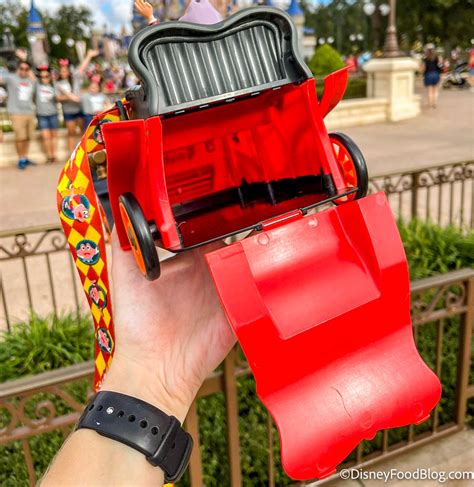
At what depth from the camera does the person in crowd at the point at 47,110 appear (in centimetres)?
851

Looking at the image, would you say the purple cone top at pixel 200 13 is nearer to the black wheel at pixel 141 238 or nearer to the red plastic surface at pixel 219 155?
the red plastic surface at pixel 219 155

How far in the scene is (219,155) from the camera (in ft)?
4.67

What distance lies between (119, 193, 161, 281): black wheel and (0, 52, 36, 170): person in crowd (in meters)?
8.16

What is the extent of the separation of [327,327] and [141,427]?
402 mm

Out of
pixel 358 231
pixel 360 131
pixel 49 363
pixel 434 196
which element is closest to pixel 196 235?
pixel 358 231

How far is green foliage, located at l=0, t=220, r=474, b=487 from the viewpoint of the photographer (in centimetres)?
229

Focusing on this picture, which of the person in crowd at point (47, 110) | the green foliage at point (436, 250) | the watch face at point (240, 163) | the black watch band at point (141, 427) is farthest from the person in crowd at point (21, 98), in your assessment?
the black watch band at point (141, 427)

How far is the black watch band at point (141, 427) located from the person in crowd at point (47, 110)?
27.7ft

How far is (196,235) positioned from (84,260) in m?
0.26

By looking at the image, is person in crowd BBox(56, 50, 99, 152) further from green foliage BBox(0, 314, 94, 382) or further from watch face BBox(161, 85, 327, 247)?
watch face BBox(161, 85, 327, 247)

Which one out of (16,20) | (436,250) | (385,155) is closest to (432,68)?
(385,155)

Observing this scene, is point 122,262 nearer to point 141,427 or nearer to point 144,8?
point 141,427

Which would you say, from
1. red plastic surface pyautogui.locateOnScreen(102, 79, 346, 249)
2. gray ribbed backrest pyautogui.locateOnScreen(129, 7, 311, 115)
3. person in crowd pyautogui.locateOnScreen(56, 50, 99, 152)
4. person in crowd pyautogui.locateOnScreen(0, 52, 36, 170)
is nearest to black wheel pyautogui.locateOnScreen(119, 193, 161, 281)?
red plastic surface pyautogui.locateOnScreen(102, 79, 346, 249)

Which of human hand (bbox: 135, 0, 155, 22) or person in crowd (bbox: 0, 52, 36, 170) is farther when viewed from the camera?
person in crowd (bbox: 0, 52, 36, 170)
